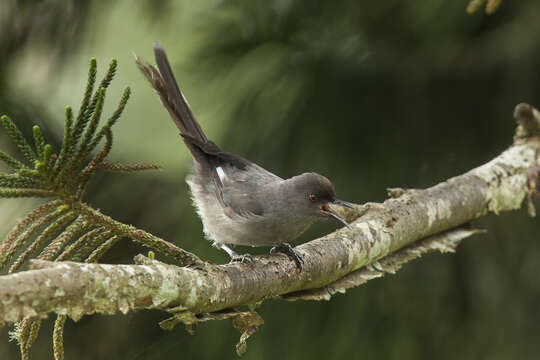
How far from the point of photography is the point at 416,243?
3141 millimetres

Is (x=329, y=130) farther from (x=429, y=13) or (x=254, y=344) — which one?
(x=254, y=344)

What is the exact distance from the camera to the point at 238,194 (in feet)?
10.6

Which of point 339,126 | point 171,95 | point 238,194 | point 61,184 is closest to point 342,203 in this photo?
point 238,194

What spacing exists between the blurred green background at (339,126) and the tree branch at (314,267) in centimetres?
44

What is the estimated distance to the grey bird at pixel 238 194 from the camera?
3020 millimetres

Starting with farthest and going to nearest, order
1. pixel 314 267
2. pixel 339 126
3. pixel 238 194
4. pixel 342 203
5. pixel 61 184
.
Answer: pixel 339 126 → pixel 238 194 → pixel 342 203 → pixel 314 267 → pixel 61 184

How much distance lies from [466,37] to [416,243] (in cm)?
162

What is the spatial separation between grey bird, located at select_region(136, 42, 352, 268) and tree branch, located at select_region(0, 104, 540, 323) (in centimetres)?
20

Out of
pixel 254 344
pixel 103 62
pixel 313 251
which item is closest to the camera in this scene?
pixel 313 251

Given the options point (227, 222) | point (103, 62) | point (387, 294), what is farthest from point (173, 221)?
point (103, 62)

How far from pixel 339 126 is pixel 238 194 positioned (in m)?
1.03

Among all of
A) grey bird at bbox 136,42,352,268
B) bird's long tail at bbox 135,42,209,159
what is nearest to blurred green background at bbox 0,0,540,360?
grey bird at bbox 136,42,352,268

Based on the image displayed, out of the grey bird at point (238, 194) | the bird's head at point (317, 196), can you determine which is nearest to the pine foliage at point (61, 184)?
the grey bird at point (238, 194)

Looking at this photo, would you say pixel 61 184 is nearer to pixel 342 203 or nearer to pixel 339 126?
pixel 342 203
